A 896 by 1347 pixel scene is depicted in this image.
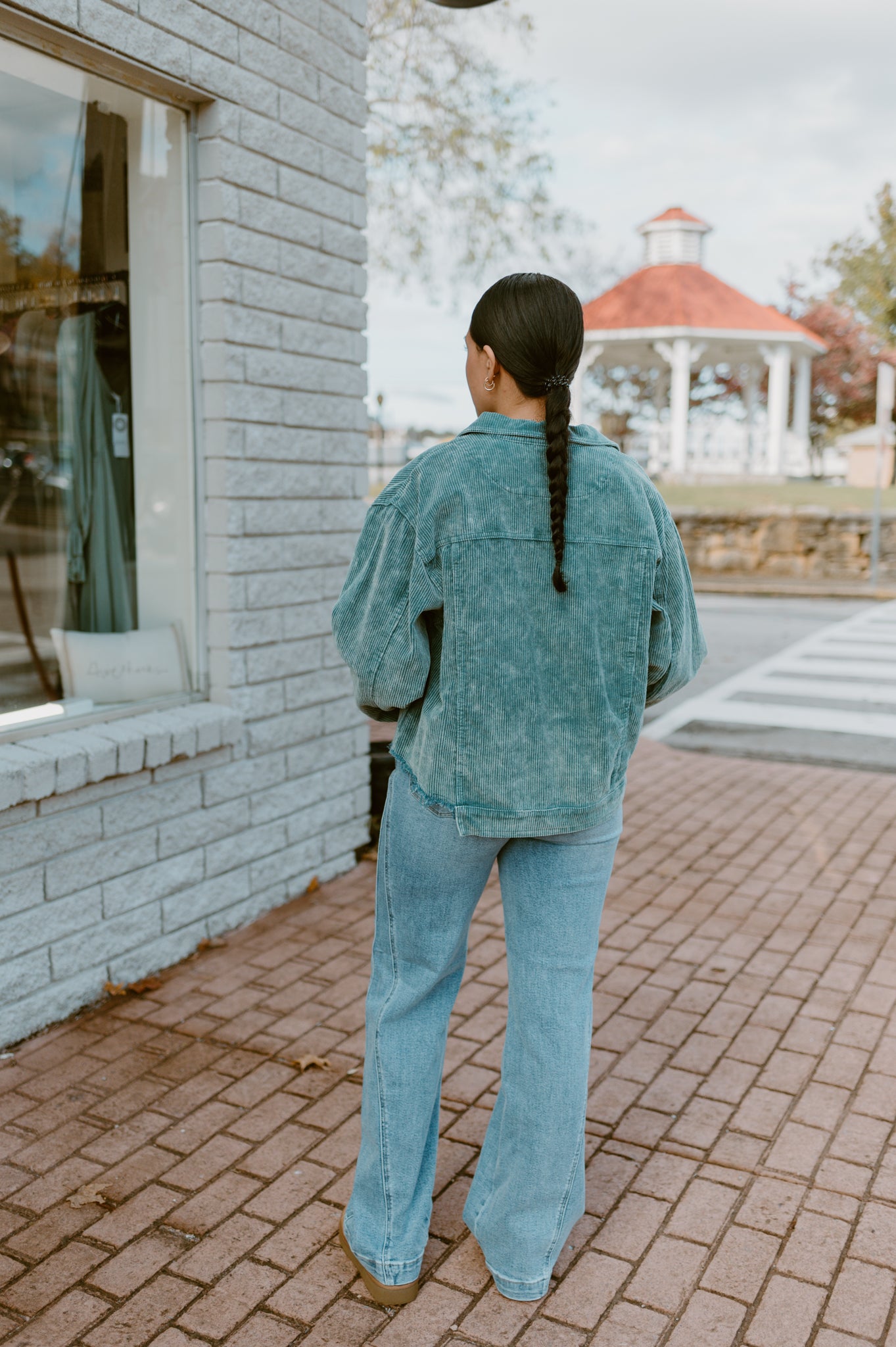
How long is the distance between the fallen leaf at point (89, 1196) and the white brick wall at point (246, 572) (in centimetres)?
79

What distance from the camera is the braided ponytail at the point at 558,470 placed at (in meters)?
2.00

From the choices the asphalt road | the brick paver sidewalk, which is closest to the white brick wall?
the brick paver sidewalk

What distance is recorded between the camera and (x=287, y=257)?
4379mm

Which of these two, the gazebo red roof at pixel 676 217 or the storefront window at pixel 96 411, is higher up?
the gazebo red roof at pixel 676 217

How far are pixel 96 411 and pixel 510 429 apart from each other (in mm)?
2555

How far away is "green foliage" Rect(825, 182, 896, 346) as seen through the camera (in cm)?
3609

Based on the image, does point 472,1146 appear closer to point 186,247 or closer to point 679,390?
point 186,247

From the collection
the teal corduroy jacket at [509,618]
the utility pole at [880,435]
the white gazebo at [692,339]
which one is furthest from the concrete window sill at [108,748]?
the white gazebo at [692,339]

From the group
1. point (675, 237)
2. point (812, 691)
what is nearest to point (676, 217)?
point (675, 237)

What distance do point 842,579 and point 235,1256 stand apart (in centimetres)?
1866

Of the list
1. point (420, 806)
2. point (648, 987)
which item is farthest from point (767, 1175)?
point (420, 806)

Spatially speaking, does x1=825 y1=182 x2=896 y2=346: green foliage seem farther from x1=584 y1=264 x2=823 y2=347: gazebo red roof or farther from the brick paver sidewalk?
the brick paver sidewalk

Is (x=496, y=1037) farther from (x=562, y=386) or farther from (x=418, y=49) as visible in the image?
(x=418, y=49)

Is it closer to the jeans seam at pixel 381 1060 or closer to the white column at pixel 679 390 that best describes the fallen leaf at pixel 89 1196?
the jeans seam at pixel 381 1060
